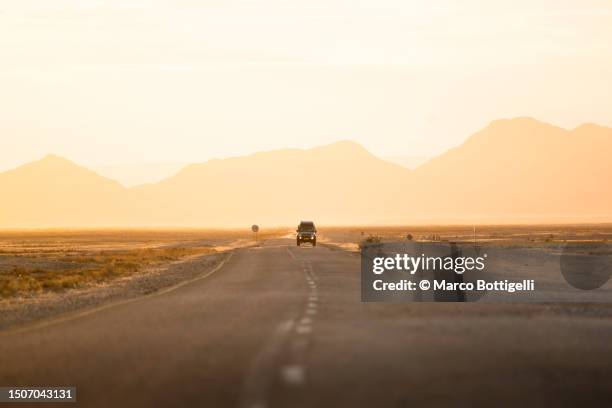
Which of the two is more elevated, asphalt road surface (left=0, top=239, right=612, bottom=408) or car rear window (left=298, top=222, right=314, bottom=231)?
car rear window (left=298, top=222, right=314, bottom=231)

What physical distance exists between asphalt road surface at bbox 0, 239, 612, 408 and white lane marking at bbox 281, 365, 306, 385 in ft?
0.05

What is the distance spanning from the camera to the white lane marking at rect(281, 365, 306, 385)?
1188 centimetres

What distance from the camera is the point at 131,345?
52.9 ft

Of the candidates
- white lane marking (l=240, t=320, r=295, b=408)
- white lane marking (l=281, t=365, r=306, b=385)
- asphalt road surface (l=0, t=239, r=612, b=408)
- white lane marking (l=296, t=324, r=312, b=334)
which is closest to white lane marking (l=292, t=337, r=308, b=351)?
asphalt road surface (l=0, t=239, r=612, b=408)

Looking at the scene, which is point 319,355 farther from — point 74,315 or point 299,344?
point 74,315

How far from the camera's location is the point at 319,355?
1444cm

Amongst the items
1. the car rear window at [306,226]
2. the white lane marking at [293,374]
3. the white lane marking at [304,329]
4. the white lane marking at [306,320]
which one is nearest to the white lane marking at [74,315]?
the white lane marking at [306,320]

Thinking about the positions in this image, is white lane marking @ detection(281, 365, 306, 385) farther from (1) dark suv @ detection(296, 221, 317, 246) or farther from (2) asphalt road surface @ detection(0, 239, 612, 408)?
(1) dark suv @ detection(296, 221, 317, 246)

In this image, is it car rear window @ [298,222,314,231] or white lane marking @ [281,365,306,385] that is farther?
car rear window @ [298,222,314,231]

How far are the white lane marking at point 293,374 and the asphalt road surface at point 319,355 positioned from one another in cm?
1

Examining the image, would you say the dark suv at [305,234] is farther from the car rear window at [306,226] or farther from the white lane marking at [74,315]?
the white lane marking at [74,315]

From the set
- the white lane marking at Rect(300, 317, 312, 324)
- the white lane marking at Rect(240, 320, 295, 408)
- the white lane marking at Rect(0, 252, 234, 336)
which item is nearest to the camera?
the white lane marking at Rect(240, 320, 295, 408)

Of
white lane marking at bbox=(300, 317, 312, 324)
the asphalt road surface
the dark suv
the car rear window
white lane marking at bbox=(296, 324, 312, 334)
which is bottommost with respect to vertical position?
the asphalt road surface

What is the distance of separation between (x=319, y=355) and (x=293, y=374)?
1989 mm
